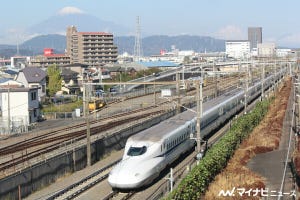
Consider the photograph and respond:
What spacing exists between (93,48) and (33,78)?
372ft

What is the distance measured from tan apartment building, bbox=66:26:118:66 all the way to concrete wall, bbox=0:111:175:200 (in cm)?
14935

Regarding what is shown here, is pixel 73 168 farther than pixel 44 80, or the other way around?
pixel 44 80

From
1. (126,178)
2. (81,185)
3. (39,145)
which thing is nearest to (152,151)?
(126,178)

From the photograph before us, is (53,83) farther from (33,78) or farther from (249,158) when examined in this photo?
(249,158)

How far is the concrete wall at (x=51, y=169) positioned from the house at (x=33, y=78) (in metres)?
41.2

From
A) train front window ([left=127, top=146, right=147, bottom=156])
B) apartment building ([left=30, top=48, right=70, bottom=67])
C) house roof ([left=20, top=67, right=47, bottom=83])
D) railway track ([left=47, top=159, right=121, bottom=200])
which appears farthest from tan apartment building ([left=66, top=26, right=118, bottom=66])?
train front window ([left=127, top=146, right=147, bottom=156])

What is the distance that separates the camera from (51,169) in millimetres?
26453

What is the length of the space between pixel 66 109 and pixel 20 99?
42.2 feet

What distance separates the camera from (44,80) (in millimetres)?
77875

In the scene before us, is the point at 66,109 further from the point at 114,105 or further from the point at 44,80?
the point at 44,80

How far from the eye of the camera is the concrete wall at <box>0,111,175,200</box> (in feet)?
74.4

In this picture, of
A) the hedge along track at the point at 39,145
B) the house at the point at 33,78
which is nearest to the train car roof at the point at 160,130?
the hedge along track at the point at 39,145

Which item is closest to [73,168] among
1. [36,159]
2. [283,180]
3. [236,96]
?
[36,159]

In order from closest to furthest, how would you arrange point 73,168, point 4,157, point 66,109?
point 73,168, point 4,157, point 66,109
